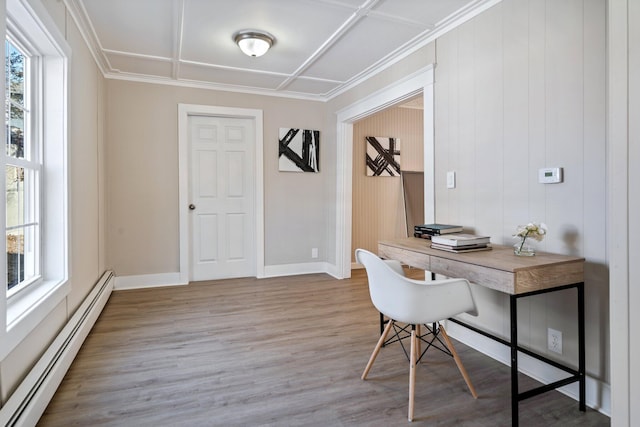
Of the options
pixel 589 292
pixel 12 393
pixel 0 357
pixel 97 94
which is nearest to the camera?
pixel 0 357

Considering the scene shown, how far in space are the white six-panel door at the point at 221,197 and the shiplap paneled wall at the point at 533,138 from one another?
256 centimetres

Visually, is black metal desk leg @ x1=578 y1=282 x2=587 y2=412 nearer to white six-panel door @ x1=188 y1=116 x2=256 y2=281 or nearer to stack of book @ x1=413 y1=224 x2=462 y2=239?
stack of book @ x1=413 y1=224 x2=462 y2=239

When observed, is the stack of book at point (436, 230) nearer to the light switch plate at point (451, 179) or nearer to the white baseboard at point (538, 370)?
the light switch plate at point (451, 179)

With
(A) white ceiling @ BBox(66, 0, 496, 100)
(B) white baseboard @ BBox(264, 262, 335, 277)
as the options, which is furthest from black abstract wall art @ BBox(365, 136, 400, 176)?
(B) white baseboard @ BBox(264, 262, 335, 277)

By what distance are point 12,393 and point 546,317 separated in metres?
2.60

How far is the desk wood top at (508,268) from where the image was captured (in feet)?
5.20

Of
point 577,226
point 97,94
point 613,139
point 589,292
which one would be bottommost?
point 589,292

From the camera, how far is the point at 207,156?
4.33 meters

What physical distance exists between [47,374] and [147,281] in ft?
7.71

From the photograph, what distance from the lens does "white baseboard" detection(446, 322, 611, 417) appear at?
1.73 meters

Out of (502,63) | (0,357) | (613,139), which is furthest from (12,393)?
Result: (502,63)

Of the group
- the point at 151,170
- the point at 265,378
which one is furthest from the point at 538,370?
the point at 151,170

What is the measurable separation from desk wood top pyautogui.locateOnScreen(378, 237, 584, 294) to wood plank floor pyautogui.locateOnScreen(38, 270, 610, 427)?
631 mm

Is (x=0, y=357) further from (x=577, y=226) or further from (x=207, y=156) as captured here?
(x=207, y=156)
